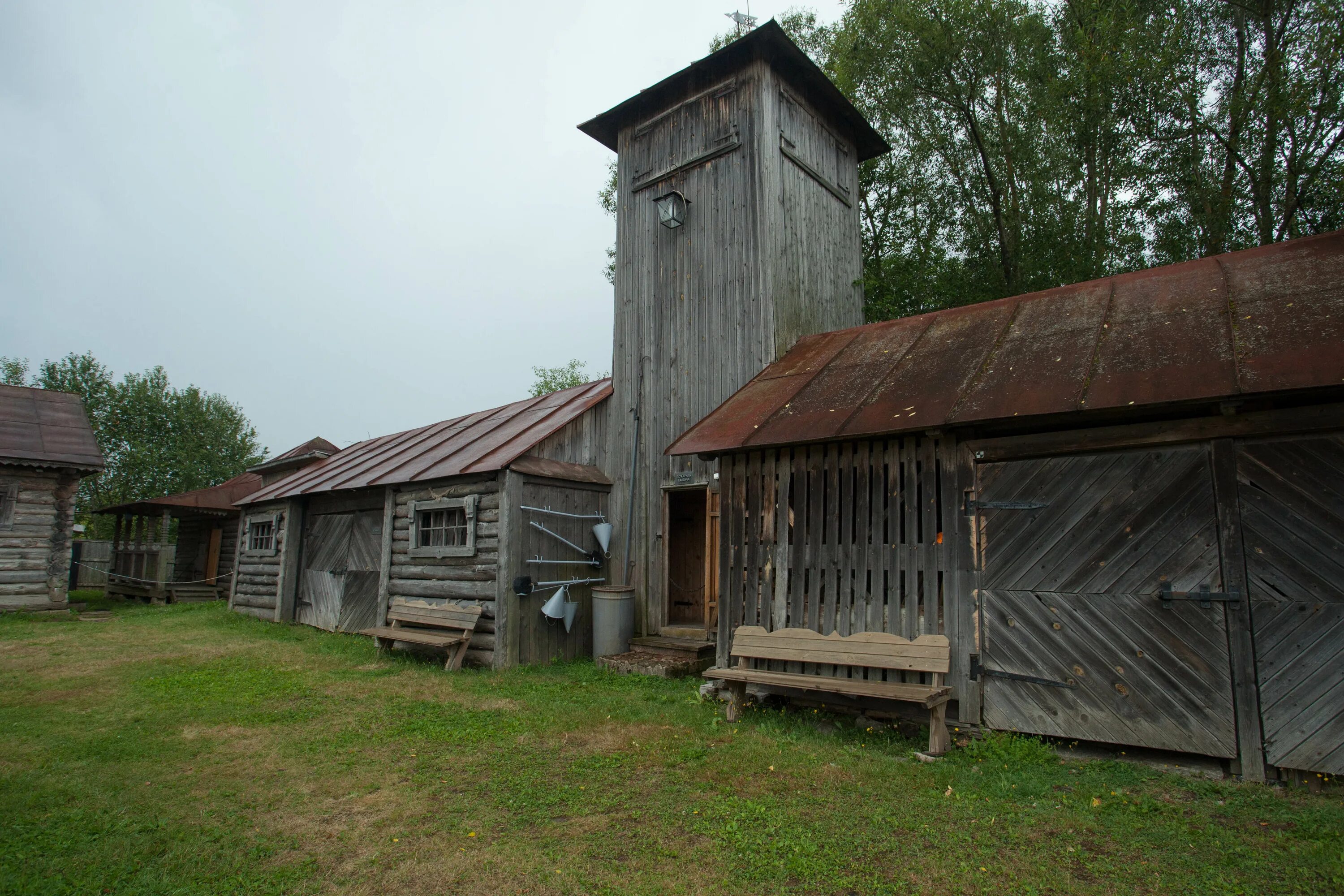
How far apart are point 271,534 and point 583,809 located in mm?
14643

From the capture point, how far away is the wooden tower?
1111 cm

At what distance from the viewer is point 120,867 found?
4094mm

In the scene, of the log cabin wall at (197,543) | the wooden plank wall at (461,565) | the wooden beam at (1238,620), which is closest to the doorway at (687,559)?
the wooden plank wall at (461,565)

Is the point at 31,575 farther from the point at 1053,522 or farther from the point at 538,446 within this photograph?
the point at 1053,522

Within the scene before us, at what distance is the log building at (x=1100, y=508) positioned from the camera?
17.6 feet

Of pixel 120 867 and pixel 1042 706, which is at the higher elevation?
pixel 1042 706

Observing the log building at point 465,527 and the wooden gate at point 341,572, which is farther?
the wooden gate at point 341,572

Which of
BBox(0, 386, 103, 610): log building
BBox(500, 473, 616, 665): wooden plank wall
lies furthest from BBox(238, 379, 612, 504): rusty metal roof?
BBox(0, 386, 103, 610): log building

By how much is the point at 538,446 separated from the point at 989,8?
47.6 ft

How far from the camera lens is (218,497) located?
74.0 ft

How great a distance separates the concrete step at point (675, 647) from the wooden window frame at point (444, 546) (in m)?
2.80

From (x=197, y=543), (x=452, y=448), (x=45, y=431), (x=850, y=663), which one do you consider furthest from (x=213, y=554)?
(x=850, y=663)

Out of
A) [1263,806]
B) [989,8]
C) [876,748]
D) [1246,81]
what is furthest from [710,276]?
[1246,81]

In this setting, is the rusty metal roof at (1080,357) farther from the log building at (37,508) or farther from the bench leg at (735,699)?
the log building at (37,508)
